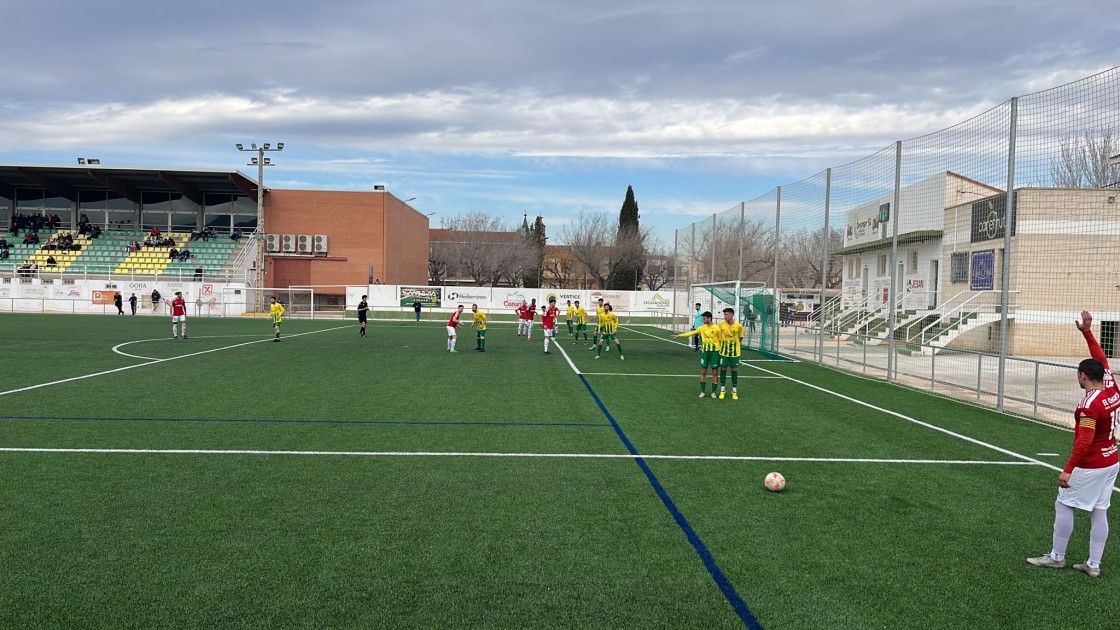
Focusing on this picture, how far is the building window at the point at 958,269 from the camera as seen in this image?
21.7 metres

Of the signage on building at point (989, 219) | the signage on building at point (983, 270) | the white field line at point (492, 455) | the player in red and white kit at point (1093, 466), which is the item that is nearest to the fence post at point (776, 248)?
the signage on building at point (983, 270)

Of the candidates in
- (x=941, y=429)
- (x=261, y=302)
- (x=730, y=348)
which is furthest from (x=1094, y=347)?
(x=261, y=302)

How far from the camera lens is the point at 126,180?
5762 cm

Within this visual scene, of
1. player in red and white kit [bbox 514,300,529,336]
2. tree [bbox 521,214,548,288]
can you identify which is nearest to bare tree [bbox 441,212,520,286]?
tree [bbox 521,214,548,288]

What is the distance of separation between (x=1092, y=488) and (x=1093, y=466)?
16 centimetres

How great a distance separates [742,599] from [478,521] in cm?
240

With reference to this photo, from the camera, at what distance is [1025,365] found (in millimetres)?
15109

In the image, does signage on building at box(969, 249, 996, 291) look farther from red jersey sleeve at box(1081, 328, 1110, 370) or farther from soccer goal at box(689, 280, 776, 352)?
red jersey sleeve at box(1081, 328, 1110, 370)

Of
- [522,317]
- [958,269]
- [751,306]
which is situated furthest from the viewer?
[522,317]

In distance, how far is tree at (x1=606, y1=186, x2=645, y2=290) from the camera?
78.7 meters

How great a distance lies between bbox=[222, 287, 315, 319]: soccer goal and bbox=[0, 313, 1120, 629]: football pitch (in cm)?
3651

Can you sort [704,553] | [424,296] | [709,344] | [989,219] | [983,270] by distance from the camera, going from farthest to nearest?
[424,296]
[983,270]
[989,219]
[709,344]
[704,553]

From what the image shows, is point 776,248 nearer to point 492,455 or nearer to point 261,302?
point 492,455

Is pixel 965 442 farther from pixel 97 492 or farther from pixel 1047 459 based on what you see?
pixel 97 492
